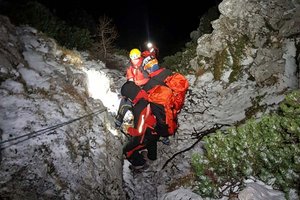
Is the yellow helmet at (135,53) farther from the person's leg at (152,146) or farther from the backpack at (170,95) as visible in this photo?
the person's leg at (152,146)

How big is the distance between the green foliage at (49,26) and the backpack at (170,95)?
16.3 feet

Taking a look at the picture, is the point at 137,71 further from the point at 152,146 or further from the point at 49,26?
the point at 49,26

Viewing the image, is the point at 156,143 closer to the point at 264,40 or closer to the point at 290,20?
the point at 264,40

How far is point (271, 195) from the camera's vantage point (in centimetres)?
487

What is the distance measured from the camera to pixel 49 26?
11406 millimetres

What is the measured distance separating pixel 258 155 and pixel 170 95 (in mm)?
2952

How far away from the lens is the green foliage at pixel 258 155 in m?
4.88

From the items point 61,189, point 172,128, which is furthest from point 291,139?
point 61,189

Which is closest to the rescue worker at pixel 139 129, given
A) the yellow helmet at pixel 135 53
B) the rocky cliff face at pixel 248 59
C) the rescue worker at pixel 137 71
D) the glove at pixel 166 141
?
the glove at pixel 166 141

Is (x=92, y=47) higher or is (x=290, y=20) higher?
(x=92, y=47)

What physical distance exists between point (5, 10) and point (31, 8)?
1.24 metres

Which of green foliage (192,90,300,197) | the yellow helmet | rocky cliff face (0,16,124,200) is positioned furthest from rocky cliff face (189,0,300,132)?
rocky cliff face (0,16,124,200)

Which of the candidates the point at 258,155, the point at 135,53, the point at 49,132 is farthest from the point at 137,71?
the point at 258,155

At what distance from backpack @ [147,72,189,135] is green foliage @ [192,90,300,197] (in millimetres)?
2068
